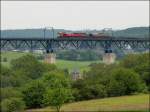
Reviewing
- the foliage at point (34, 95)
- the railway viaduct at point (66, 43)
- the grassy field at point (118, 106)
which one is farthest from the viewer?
the railway viaduct at point (66, 43)

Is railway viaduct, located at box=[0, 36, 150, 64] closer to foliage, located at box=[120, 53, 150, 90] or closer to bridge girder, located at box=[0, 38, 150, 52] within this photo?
bridge girder, located at box=[0, 38, 150, 52]

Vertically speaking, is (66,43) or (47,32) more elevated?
(47,32)

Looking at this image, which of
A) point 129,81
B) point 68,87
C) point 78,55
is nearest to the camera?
point 68,87

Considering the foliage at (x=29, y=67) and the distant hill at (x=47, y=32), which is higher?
the distant hill at (x=47, y=32)

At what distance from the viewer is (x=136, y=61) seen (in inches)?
3302

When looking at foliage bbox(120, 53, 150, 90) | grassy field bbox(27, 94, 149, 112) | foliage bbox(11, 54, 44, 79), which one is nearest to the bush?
grassy field bbox(27, 94, 149, 112)

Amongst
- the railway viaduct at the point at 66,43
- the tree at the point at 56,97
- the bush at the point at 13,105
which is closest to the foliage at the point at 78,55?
the railway viaduct at the point at 66,43

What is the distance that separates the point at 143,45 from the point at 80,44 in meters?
13.8

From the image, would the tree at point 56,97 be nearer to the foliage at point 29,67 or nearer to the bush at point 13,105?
the bush at point 13,105

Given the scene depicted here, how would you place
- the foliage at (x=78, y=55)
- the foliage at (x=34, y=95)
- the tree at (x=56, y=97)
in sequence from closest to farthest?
the tree at (x=56, y=97) < the foliage at (x=34, y=95) < the foliage at (x=78, y=55)

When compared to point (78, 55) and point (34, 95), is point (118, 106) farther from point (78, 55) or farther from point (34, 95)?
point (78, 55)

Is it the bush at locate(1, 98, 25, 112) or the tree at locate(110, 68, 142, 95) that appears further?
the tree at locate(110, 68, 142, 95)

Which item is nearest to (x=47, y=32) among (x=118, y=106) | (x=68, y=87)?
(x=68, y=87)

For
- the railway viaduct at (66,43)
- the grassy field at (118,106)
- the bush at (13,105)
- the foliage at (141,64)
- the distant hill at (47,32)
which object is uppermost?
the distant hill at (47,32)
